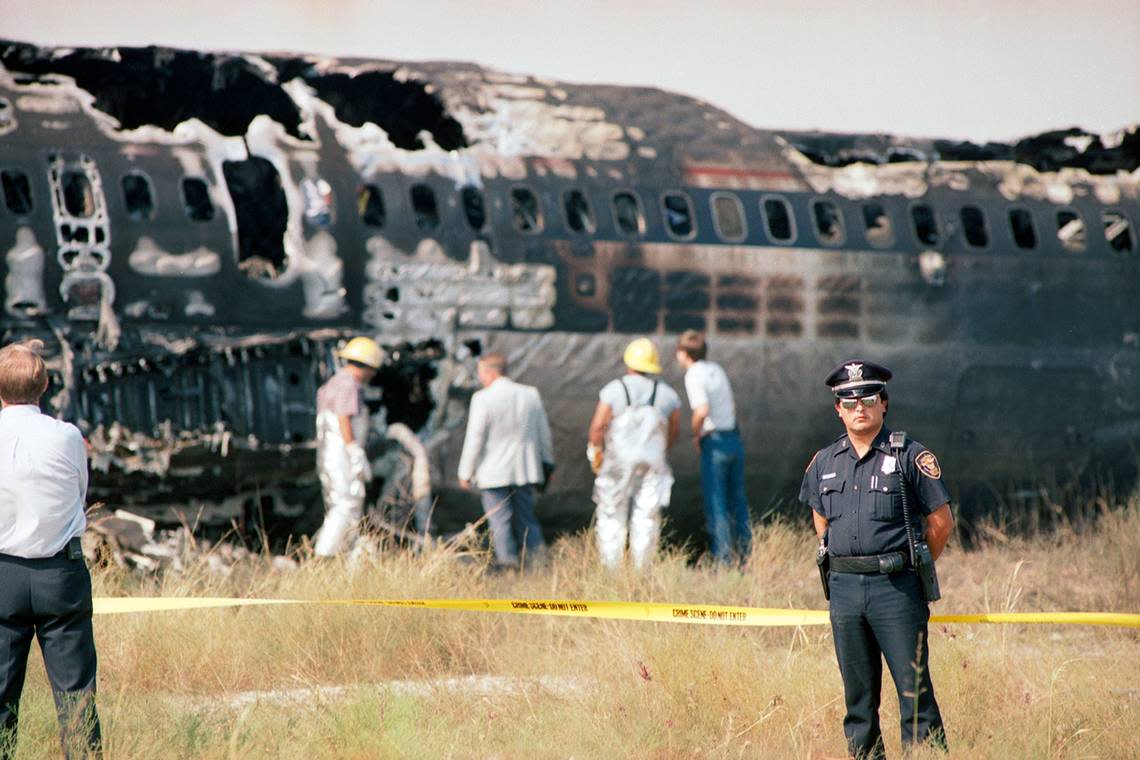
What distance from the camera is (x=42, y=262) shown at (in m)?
10.6

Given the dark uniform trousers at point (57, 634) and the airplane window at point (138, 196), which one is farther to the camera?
the airplane window at point (138, 196)

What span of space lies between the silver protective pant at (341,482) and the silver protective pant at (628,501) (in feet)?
6.07

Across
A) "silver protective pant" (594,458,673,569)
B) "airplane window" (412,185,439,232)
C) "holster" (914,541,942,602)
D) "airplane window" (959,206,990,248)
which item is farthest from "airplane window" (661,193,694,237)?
"holster" (914,541,942,602)

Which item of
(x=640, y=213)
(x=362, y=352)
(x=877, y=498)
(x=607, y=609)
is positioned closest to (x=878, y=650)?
(x=877, y=498)

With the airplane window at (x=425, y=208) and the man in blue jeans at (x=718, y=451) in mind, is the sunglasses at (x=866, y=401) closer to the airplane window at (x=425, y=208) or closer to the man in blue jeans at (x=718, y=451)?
the man in blue jeans at (x=718, y=451)

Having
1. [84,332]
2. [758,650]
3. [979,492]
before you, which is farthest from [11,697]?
[979,492]

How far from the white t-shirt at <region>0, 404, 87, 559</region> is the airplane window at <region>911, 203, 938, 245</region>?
30.5ft

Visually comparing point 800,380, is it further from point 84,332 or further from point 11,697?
point 11,697

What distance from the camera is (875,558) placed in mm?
5777

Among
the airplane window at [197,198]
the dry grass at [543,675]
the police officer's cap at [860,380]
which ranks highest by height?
the airplane window at [197,198]

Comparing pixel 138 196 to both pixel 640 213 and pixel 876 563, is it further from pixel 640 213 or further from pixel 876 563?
pixel 876 563

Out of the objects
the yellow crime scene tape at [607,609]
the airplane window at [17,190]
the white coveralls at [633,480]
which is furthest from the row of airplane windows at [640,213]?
the yellow crime scene tape at [607,609]

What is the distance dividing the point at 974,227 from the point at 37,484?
1002cm

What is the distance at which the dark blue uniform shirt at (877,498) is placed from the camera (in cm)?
580
